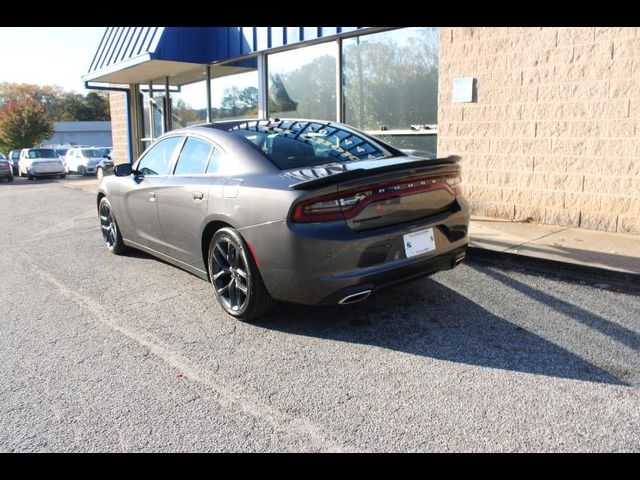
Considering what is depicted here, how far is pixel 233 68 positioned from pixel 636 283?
9875mm

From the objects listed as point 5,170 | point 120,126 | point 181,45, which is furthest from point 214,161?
point 5,170

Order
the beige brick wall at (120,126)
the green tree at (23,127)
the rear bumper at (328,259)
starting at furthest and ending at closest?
1. the green tree at (23,127)
2. the beige brick wall at (120,126)
3. the rear bumper at (328,259)

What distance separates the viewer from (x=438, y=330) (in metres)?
3.93

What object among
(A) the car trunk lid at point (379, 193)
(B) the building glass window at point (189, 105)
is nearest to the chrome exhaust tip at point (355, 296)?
(A) the car trunk lid at point (379, 193)

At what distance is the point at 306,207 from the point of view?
3.63 meters

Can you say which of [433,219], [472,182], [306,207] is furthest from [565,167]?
[306,207]

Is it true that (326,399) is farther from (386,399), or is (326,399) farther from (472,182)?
(472,182)

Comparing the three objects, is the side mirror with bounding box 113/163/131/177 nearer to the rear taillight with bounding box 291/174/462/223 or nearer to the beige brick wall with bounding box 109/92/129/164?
the rear taillight with bounding box 291/174/462/223

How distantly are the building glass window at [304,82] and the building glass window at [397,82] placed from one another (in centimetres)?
50

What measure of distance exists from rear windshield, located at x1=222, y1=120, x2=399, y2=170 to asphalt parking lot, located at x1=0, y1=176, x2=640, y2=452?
3.91 feet

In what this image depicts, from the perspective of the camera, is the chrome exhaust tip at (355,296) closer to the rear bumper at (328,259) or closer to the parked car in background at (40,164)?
the rear bumper at (328,259)

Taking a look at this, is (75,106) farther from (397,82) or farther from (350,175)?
(350,175)

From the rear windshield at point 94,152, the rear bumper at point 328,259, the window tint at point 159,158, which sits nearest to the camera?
→ the rear bumper at point 328,259

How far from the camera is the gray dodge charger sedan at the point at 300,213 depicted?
143 inches
